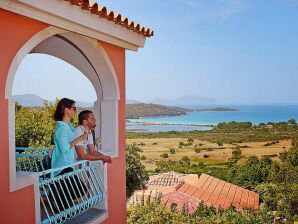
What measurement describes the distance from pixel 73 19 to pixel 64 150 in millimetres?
1445

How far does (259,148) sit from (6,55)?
3249 inches

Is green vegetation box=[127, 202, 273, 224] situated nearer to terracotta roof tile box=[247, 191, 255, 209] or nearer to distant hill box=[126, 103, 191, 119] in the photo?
terracotta roof tile box=[247, 191, 255, 209]

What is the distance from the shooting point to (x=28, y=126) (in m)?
11.9

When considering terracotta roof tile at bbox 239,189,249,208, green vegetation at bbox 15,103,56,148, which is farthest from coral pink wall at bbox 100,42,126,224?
terracotta roof tile at bbox 239,189,249,208

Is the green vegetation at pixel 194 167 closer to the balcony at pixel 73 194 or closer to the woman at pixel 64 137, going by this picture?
the balcony at pixel 73 194

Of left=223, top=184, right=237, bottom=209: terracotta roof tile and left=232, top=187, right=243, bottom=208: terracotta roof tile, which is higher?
left=223, top=184, right=237, bottom=209: terracotta roof tile

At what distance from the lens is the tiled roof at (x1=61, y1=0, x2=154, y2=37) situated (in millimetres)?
4074

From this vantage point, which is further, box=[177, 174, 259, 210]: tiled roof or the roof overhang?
box=[177, 174, 259, 210]: tiled roof

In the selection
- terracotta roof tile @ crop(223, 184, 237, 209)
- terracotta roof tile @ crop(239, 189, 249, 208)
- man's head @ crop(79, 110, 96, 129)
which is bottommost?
terracotta roof tile @ crop(239, 189, 249, 208)

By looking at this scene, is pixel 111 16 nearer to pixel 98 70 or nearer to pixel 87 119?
pixel 98 70

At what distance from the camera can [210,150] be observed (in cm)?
8244

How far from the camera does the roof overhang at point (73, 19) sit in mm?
3480

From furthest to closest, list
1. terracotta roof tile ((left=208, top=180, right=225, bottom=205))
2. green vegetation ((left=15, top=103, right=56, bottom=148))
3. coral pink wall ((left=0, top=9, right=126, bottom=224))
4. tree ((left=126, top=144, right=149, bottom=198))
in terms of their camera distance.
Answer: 1. terracotta roof tile ((left=208, top=180, right=225, bottom=205))
2. tree ((left=126, top=144, right=149, bottom=198))
3. green vegetation ((left=15, top=103, right=56, bottom=148))
4. coral pink wall ((left=0, top=9, right=126, bottom=224))

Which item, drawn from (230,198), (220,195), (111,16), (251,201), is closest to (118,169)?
(111,16)
